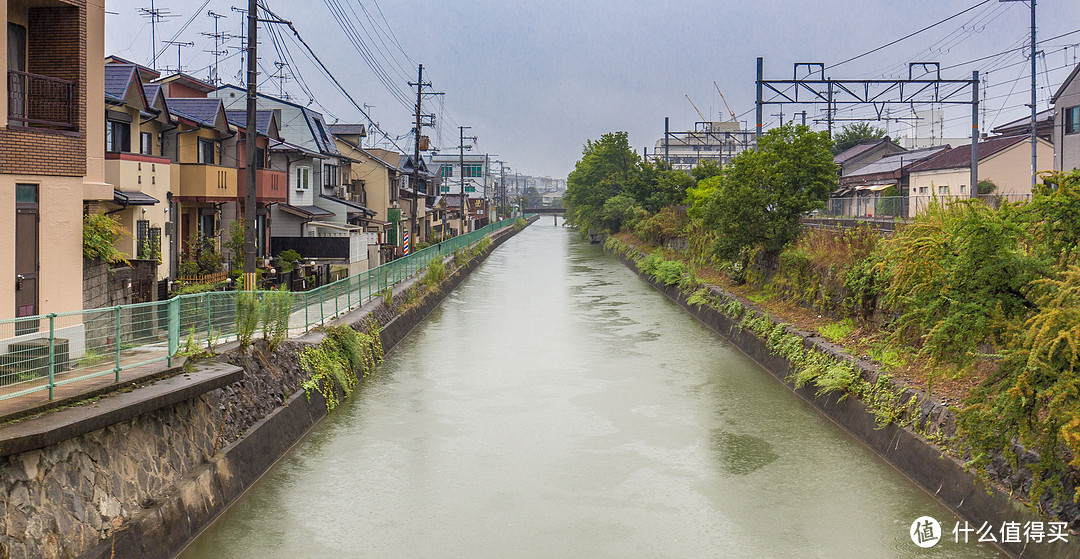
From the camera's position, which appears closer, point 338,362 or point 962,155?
point 338,362

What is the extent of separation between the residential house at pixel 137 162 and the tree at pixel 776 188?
1612 centimetres

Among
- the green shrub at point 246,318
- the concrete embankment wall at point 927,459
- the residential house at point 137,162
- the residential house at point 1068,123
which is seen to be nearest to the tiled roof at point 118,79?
the residential house at point 137,162

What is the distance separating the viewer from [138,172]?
70.0 ft

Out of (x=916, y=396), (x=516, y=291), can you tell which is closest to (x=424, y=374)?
(x=916, y=396)

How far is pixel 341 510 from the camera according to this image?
460 inches

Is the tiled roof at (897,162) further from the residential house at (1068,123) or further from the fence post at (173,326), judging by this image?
the fence post at (173,326)

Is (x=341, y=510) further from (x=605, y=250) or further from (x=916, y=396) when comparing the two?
(x=605, y=250)

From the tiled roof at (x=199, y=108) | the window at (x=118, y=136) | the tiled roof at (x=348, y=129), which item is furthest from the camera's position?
the tiled roof at (x=348, y=129)

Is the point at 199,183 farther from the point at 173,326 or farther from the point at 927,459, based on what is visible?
the point at 927,459

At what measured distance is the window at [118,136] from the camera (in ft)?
67.9

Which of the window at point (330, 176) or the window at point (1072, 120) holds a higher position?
the window at point (1072, 120)

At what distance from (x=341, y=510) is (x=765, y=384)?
1100cm

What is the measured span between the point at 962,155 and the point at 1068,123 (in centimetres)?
806

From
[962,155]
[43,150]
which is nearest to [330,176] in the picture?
[962,155]
